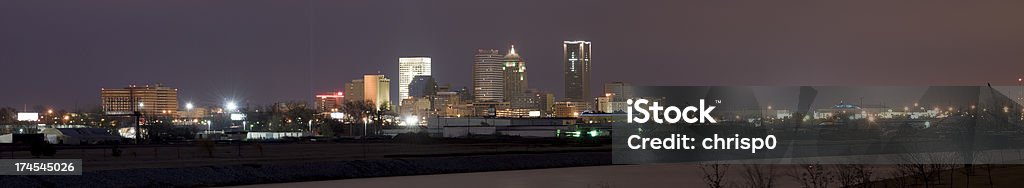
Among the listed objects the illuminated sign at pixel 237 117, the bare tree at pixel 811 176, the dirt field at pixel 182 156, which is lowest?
the bare tree at pixel 811 176

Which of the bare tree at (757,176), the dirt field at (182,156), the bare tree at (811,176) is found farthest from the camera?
the dirt field at (182,156)

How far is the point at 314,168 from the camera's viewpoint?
57062mm

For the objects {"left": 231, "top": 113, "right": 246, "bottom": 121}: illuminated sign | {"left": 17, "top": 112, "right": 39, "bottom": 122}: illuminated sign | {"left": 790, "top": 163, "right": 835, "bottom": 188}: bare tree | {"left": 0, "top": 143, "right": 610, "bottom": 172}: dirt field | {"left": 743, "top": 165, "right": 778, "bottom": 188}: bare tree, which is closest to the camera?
{"left": 743, "top": 165, "right": 778, "bottom": 188}: bare tree

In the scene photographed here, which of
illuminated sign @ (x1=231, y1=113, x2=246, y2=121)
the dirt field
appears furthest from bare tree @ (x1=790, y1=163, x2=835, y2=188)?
illuminated sign @ (x1=231, y1=113, x2=246, y2=121)

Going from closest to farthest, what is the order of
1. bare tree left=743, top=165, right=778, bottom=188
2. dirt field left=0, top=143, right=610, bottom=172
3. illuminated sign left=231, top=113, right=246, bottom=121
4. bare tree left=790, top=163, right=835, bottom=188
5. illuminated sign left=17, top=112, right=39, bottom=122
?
bare tree left=743, top=165, right=778, bottom=188
bare tree left=790, top=163, right=835, bottom=188
dirt field left=0, top=143, right=610, bottom=172
illuminated sign left=17, top=112, right=39, bottom=122
illuminated sign left=231, top=113, right=246, bottom=121

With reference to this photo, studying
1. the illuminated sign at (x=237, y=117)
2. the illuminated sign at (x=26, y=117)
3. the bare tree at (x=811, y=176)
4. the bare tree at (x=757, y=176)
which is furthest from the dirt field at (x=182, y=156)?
the illuminated sign at (x=237, y=117)

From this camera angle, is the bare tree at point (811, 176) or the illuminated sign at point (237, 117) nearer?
the bare tree at point (811, 176)

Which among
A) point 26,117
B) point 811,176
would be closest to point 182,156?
point 811,176

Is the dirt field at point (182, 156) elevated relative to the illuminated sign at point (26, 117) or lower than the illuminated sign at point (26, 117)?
lower

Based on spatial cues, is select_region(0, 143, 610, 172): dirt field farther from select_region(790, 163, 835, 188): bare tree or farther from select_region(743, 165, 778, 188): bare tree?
select_region(790, 163, 835, 188): bare tree

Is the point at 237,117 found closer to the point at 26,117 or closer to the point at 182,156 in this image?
the point at 26,117

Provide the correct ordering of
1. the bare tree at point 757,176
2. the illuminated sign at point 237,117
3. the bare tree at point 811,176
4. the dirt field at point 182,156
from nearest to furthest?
the bare tree at point 757,176, the bare tree at point 811,176, the dirt field at point 182,156, the illuminated sign at point 237,117

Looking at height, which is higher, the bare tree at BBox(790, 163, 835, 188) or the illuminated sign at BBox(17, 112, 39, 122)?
the illuminated sign at BBox(17, 112, 39, 122)

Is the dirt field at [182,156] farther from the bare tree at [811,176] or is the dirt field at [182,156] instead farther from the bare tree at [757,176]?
the bare tree at [811,176]
